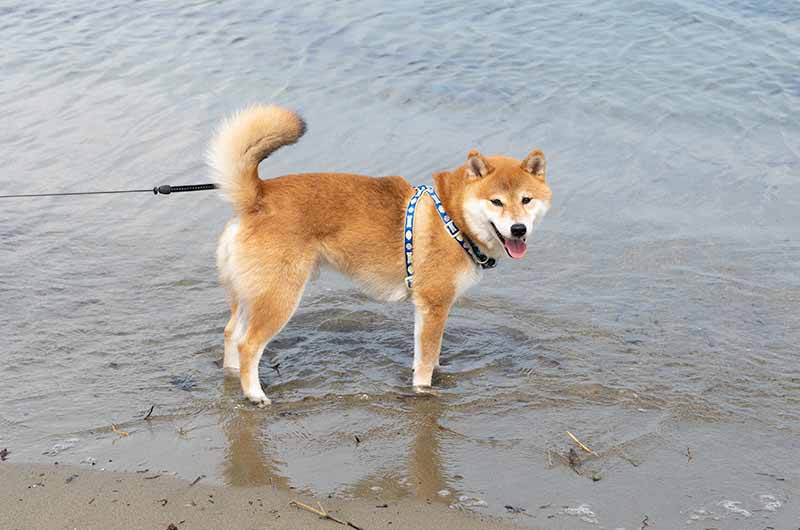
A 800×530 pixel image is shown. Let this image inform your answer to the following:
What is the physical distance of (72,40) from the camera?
41.2ft

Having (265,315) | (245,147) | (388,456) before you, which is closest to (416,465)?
(388,456)

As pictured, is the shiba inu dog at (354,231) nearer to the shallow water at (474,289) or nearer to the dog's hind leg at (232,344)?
the dog's hind leg at (232,344)

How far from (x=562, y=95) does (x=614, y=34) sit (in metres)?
2.51

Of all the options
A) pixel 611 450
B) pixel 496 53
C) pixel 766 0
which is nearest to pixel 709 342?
pixel 611 450

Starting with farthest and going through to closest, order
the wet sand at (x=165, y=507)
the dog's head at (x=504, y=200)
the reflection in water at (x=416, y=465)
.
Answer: the dog's head at (x=504, y=200) → the reflection in water at (x=416, y=465) → the wet sand at (x=165, y=507)

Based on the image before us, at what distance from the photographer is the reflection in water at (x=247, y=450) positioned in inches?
156

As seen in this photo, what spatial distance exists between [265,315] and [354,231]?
71 centimetres

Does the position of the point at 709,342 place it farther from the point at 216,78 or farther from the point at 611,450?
the point at 216,78

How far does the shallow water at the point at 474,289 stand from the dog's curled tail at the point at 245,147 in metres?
1.12

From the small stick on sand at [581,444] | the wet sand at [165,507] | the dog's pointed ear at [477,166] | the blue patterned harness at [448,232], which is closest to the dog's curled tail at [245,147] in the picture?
the blue patterned harness at [448,232]

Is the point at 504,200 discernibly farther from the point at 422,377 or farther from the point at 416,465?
the point at 416,465

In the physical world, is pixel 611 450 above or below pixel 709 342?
above

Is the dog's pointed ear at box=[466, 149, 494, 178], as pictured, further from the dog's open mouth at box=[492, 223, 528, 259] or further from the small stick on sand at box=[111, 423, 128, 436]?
the small stick on sand at box=[111, 423, 128, 436]

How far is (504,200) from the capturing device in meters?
5.00
